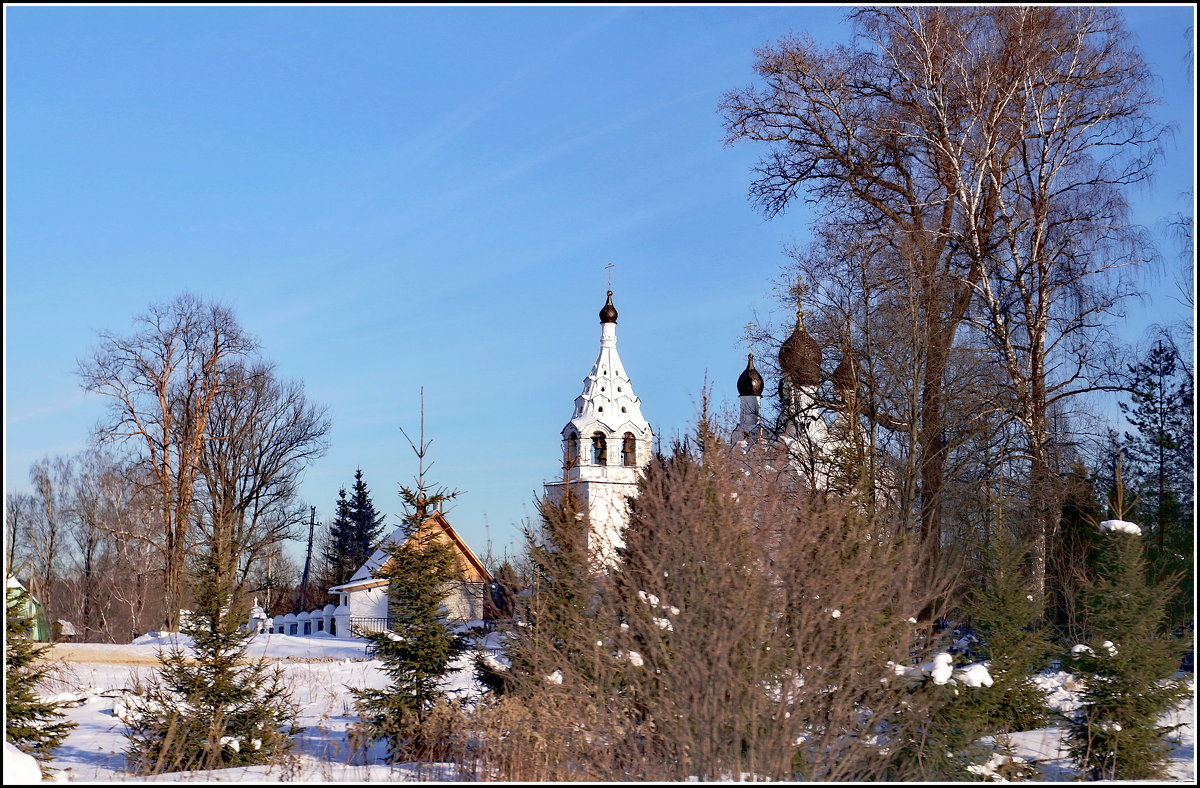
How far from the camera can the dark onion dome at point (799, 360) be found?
2192 cm

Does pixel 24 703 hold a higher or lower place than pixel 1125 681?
lower

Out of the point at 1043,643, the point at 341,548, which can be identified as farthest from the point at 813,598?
the point at 341,548

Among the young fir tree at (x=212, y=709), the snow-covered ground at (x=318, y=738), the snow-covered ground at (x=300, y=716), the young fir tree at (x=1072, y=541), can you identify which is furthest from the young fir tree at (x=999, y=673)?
the young fir tree at (x=212, y=709)

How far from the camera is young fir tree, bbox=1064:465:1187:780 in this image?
1146 centimetres

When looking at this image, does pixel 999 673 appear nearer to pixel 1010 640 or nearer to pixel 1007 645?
pixel 1007 645

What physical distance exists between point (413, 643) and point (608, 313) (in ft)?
108

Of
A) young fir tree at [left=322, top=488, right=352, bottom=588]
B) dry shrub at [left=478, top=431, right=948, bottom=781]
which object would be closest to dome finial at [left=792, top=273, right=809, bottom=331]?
dry shrub at [left=478, top=431, right=948, bottom=781]

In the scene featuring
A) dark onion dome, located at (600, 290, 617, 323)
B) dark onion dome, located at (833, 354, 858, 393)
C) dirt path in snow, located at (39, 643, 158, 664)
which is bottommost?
dirt path in snow, located at (39, 643, 158, 664)

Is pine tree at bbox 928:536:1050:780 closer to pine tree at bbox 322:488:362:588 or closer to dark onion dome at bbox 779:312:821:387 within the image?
dark onion dome at bbox 779:312:821:387

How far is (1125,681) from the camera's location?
11.7 metres

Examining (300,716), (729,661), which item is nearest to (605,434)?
(300,716)

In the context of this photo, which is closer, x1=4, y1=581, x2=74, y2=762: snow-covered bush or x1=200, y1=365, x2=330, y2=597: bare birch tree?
x1=4, y1=581, x2=74, y2=762: snow-covered bush

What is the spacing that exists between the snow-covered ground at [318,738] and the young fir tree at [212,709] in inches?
17.1

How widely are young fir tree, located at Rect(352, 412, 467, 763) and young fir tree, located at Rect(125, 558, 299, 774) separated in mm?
1126
